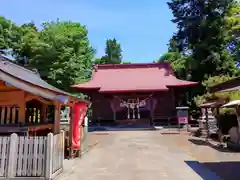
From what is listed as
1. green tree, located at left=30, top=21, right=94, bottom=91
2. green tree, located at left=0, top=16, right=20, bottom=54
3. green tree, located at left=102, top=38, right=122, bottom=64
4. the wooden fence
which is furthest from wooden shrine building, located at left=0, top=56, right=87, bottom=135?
green tree, located at left=102, top=38, right=122, bottom=64

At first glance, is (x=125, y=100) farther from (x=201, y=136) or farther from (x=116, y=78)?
(x=201, y=136)

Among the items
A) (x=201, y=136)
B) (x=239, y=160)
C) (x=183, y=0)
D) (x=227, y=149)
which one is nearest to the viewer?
(x=239, y=160)

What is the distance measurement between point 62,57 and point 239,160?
21615 mm

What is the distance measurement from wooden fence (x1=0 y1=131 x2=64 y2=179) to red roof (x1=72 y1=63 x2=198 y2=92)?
49.1ft

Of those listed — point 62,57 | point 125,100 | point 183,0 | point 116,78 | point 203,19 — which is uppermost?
point 183,0

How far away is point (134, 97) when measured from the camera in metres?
21.2

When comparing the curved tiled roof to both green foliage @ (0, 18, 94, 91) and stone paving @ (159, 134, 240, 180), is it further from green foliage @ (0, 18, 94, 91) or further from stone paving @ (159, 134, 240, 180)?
green foliage @ (0, 18, 94, 91)

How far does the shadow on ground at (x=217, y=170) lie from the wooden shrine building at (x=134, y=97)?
13.0 metres

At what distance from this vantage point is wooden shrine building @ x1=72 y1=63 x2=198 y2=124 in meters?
20.9

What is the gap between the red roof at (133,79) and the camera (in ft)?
68.2

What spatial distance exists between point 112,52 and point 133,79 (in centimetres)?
2588

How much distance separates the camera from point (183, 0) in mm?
27359

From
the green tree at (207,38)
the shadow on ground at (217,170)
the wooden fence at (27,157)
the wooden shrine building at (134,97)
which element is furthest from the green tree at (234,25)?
the wooden fence at (27,157)

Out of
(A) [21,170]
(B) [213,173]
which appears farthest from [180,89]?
(A) [21,170]
